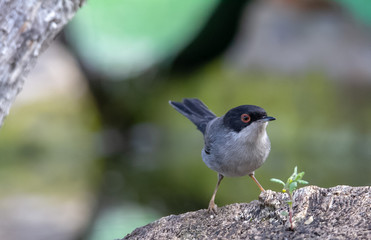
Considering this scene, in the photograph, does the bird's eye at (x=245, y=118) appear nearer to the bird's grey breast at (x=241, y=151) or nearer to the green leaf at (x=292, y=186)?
the bird's grey breast at (x=241, y=151)

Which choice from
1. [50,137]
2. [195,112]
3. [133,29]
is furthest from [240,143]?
[50,137]

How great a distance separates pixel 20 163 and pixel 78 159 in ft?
3.78

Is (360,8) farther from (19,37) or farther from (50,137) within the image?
(19,37)

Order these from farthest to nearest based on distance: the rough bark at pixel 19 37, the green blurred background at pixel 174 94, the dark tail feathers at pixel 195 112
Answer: the green blurred background at pixel 174 94 → the dark tail feathers at pixel 195 112 → the rough bark at pixel 19 37

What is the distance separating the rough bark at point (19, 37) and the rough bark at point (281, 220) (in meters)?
1.11

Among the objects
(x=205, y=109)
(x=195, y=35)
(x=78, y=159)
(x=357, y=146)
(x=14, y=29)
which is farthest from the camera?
(x=195, y=35)

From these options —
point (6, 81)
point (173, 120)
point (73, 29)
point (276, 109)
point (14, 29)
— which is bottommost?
point (6, 81)

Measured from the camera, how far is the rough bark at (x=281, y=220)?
2552 mm

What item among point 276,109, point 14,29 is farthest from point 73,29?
point 14,29

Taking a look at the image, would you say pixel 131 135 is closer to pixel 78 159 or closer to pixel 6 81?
pixel 78 159

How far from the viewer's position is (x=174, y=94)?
11102 mm

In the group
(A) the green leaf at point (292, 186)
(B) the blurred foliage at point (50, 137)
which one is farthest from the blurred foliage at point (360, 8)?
(A) the green leaf at point (292, 186)

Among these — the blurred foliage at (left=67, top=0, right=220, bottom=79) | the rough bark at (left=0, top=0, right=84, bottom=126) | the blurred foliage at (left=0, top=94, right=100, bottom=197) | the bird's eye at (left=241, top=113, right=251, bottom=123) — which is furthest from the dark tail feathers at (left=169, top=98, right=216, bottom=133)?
the blurred foliage at (left=67, top=0, right=220, bottom=79)

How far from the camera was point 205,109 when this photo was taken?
15.3 feet
